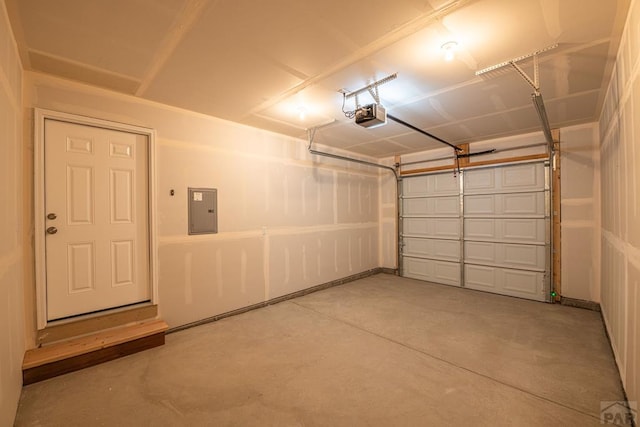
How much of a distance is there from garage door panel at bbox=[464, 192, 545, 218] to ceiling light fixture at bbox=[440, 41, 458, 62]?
3.35 meters

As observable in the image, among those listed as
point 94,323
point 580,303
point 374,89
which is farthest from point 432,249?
point 94,323

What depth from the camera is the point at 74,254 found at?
8.56 feet

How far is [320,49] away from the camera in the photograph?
82.1 inches

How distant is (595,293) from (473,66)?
3.77m

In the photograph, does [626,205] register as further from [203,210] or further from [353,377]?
[203,210]

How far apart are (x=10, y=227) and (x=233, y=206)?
2.11 meters

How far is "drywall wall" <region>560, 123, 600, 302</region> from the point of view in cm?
381

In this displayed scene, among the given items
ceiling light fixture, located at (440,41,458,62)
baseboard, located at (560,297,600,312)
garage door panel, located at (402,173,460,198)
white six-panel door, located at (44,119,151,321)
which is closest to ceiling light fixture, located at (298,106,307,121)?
ceiling light fixture, located at (440,41,458,62)

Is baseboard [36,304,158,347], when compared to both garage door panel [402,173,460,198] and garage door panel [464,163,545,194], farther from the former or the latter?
garage door panel [464,163,545,194]

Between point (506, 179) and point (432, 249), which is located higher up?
point (506, 179)

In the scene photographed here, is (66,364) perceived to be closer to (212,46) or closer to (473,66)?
(212,46)

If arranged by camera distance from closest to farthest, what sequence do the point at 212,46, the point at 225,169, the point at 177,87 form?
the point at 212,46 < the point at 177,87 < the point at 225,169

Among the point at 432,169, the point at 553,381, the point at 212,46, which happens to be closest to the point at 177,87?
the point at 212,46

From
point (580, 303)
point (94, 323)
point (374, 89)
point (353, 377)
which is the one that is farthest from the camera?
point (580, 303)
